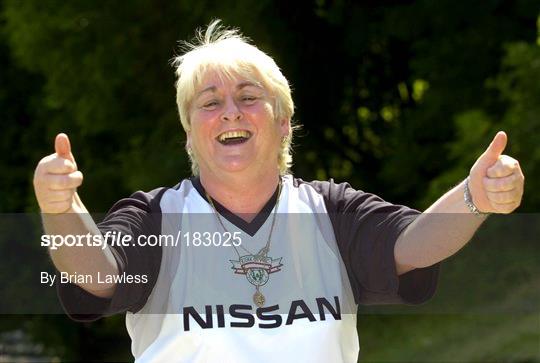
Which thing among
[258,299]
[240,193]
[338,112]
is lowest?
[258,299]

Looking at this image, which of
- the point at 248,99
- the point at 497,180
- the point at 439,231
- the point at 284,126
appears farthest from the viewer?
the point at 284,126

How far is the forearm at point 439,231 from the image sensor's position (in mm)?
1990

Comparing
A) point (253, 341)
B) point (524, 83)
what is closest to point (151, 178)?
point (524, 83)

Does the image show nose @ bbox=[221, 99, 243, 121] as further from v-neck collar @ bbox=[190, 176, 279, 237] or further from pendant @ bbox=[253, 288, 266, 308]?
pendant @ bbox=[253, 288, 266, 308]

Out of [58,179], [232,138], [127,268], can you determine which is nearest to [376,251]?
[232,138]

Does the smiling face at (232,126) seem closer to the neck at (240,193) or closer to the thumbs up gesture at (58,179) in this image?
the neck at (240,193)

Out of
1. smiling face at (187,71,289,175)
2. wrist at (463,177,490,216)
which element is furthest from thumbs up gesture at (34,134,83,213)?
wrist at (463,177,490,216)

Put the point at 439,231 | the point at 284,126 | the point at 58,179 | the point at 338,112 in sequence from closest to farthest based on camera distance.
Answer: the point at 58,179 < the point at 439,231 < the point at 284,126 < the point at 338,112

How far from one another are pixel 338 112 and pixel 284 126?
14.5 ft

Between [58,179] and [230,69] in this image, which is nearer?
[58,179]

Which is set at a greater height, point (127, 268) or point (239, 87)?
point (239, 87)

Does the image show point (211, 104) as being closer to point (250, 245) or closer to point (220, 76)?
point (220, 76)

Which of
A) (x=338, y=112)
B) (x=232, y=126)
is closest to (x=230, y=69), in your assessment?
(x=232, y=126)

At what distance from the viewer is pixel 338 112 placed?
22.1ft
